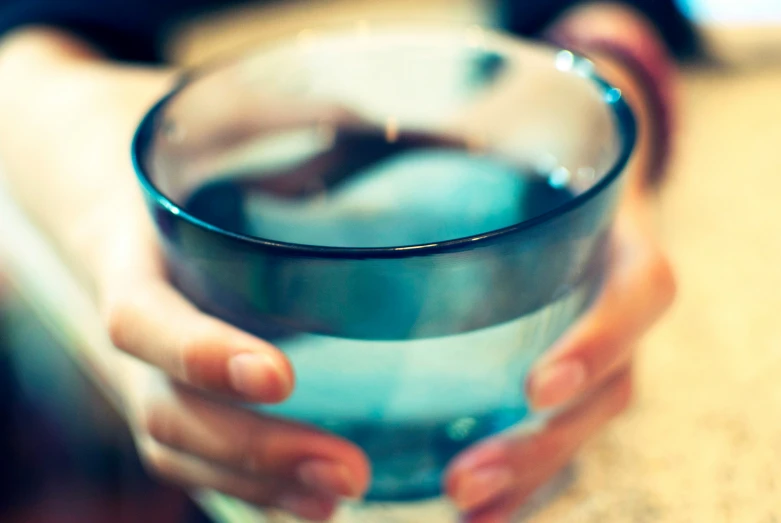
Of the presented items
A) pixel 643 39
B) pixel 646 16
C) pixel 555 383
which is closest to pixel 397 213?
pixel 555 383

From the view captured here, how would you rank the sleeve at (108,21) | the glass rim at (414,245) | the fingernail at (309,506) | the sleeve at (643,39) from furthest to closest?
1. the sleeve at (108,21)
2. the sleeve at (643,39)
3. the fingernail at (309,506)
4. the glass rim at (414,245)

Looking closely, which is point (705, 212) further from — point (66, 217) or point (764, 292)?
point (66, 217)

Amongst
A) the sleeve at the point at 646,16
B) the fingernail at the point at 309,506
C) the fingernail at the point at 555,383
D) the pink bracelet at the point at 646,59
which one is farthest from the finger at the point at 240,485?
the sleeve at the point at 646,16

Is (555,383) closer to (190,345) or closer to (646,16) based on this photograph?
(190,345)

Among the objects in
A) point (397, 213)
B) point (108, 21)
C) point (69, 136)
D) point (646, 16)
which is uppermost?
point (646, 16)

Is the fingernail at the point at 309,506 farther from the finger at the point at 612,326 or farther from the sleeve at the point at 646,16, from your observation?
the sleeve at the point at 646,16

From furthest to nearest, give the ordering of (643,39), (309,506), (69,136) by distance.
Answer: (643,39)
(69,136)
(309,506)

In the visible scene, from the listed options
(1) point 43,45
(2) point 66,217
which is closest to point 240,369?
(2) point 66,217
